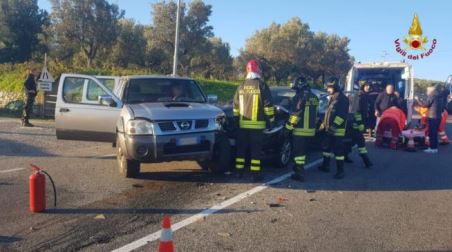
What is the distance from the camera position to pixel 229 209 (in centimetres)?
597

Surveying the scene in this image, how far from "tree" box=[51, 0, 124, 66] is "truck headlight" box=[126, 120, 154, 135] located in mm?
28703

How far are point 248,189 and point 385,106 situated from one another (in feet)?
25.5

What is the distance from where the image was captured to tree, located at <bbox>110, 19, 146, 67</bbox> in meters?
36.0

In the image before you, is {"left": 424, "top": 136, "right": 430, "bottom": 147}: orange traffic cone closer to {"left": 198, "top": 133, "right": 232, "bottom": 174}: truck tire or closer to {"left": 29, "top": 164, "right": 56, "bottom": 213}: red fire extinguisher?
{"left": 198, "top": 133, "right": 232, "bottom": 174}: truck tire

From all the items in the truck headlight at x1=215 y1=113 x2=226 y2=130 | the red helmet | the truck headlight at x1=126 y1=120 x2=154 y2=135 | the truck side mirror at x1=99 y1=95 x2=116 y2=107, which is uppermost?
the red helmet

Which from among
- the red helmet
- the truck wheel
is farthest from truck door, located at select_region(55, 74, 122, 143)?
the truck wheel

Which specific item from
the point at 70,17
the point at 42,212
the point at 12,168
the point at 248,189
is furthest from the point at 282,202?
the point at 70,17

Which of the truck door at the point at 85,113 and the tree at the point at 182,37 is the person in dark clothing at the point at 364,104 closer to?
the truck door at the point at 85,113

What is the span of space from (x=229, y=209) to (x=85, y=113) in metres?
3.98

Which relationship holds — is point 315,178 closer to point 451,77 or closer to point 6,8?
point 451,77

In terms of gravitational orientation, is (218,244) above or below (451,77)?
below

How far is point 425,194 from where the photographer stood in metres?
7.17

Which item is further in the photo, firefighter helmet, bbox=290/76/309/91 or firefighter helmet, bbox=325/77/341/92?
firefighter helmet, bbox=325/77/341/92

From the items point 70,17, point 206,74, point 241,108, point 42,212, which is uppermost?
point 70,17
